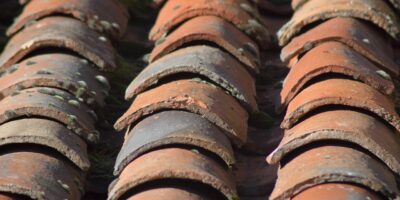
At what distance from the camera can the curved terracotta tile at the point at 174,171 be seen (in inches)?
99.4

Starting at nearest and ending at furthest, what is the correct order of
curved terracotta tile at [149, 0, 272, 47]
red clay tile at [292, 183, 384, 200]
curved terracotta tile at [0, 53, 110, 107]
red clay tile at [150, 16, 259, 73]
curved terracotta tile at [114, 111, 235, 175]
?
red clay tile at [292, 183, 384, 200]
curved terracotta tile at [114, 111, 235, 175]
curved terracotta tile at [0, 53, 110, 107]
red clay tile at [150, 16, 259, 73]
curved terracotta tile at [149, 0, 272, 47]

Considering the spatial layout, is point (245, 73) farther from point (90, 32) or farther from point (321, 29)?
point (90, 32)

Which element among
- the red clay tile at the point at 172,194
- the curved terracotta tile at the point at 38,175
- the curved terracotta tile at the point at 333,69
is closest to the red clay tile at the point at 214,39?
the curved terracotta tile at the point at 333,69

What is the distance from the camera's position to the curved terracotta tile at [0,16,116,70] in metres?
3.31

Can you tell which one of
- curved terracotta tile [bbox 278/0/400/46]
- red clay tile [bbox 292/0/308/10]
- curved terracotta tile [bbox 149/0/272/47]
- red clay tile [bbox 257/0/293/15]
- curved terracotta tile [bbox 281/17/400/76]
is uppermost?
red clay tile [bbox 257/0/293/15]

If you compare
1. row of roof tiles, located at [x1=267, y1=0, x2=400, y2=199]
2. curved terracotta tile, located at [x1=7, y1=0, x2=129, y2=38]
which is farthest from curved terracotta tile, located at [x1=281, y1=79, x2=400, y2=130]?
curved terracotta tile, located at [x1=7, y1=0, x2=129, y2=38]

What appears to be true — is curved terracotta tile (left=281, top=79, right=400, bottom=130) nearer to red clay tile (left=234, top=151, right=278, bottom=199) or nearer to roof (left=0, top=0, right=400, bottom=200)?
roof (left=0, top=0, right=400, bottom=200)

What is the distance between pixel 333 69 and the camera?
2.94 m

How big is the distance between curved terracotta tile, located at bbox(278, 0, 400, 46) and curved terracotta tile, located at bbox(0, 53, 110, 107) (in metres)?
0.67

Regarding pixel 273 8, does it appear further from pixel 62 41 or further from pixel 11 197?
pixel 11 197

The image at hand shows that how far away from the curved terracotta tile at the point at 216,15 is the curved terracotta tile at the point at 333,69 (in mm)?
424

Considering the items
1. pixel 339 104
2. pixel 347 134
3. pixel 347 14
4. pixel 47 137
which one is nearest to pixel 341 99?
pixel 339 104

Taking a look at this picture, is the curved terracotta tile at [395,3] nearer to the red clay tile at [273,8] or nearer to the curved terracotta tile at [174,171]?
the red clay tile at [273,8]

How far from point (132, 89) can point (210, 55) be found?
0.88 feet
